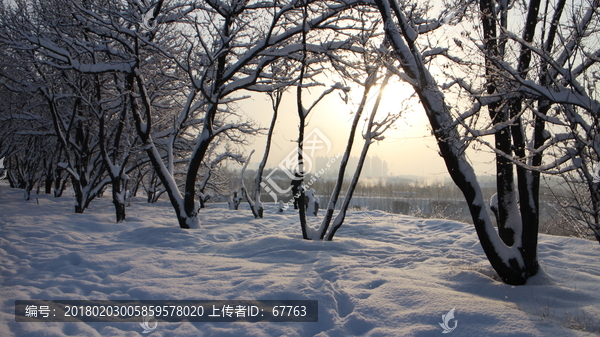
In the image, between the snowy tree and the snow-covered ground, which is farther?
the snowy tree

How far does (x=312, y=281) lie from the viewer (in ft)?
11.7

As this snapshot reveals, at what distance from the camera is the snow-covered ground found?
2662 mm

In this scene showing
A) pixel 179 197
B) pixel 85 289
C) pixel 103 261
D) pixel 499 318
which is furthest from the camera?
pixel 179 197

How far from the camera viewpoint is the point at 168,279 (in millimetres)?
3791

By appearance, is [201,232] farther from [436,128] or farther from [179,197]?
[436,128]

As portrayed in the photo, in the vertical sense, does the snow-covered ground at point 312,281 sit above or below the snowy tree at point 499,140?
below

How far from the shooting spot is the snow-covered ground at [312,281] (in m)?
2.66

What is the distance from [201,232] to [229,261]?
251cm

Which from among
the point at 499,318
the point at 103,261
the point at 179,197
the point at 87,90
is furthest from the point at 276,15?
the point at 87,90

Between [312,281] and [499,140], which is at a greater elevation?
[499,140]

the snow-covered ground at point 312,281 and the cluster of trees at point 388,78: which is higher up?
the cluster of trees at point 388,78

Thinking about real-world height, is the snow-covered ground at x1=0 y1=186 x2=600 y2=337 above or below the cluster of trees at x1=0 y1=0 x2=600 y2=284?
below

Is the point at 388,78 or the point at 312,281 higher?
the point at 388,78

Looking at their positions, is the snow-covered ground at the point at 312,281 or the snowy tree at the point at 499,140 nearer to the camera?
the snow-covered ground at the point at 312,281
